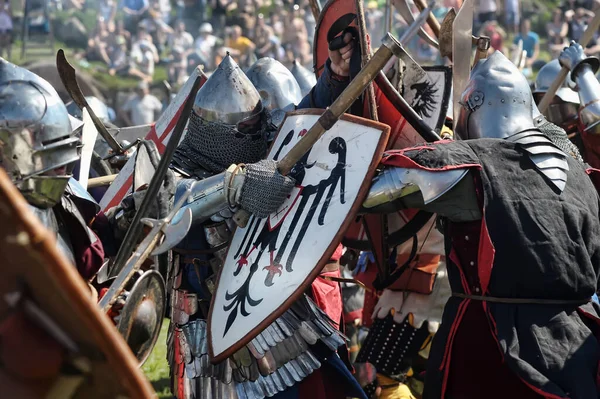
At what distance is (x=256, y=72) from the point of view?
20.9ft

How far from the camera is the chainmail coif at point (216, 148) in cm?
444

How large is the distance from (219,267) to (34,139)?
1169 mm

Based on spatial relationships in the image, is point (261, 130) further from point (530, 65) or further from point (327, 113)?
point (530, 65)

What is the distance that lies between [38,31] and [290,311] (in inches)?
551

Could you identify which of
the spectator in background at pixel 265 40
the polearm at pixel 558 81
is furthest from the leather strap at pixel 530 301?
the spectator in background at pixel 265 40

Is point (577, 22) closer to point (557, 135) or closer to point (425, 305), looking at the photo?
point (425, 305)

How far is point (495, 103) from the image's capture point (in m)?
3.98

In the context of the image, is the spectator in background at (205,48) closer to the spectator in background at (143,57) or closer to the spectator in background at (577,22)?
the spectator in background at (143,57)

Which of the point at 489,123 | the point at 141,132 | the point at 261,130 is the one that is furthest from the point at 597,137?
the point at 141,132

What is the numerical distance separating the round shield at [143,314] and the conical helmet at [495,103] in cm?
147

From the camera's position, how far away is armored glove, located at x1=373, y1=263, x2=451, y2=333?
555 cm

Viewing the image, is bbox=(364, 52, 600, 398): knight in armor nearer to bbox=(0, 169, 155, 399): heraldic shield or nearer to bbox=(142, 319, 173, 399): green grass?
bbox=(0, 169, 155, 399): heraldic shield

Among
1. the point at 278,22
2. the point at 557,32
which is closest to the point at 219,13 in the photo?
the point at 278,22

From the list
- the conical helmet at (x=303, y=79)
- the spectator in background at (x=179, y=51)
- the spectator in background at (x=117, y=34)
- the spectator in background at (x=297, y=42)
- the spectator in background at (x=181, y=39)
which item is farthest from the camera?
the spectator in background at (x=117, y=34)
